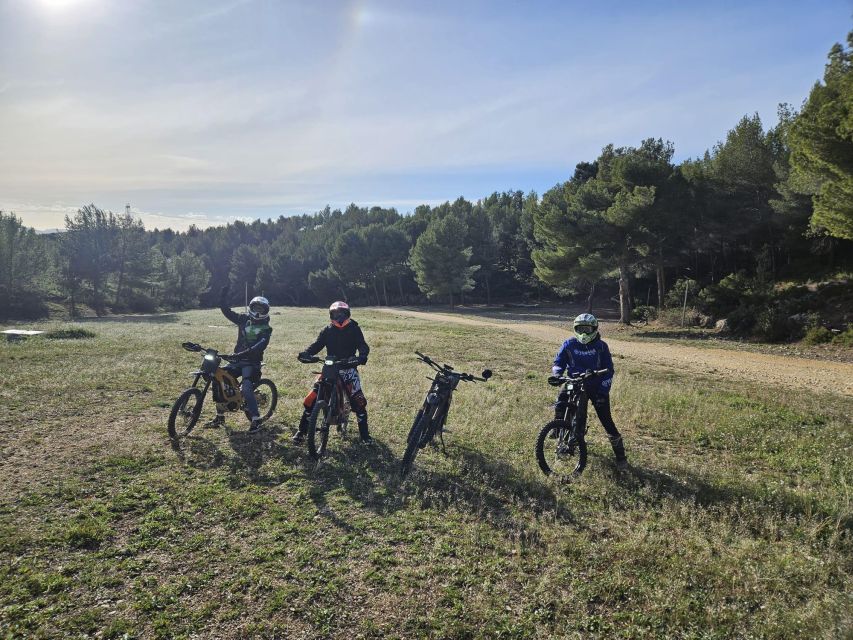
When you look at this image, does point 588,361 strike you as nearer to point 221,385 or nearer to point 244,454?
point 244,454

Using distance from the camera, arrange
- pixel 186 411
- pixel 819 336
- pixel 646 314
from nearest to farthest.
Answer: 1. pixel 186 411
2. pixel 819 336
3. pixel 646 314

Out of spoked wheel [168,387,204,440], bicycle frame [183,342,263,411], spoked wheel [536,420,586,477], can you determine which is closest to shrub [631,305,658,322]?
spoked wheel [536,420,586,477]

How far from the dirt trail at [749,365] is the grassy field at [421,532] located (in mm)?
4735

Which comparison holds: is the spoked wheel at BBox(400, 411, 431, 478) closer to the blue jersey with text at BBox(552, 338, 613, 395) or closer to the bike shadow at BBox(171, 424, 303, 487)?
the bike shadow at BBox(171, 424, 303, 487)

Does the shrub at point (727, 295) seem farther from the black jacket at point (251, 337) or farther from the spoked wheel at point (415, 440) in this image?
the black jacket at point (251, 337)

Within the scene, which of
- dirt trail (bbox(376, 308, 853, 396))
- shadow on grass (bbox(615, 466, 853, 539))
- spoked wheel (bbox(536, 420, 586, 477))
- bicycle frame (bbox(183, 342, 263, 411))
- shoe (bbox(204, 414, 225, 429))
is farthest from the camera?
dirt trail (bbox(376, 308, 853, 396))

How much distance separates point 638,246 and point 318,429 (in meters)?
29.0

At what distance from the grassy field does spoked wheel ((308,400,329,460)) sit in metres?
0.25

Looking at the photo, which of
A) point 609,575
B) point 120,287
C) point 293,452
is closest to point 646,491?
point 609,575

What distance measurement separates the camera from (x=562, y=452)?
7387 mm

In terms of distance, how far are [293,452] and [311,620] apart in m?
4.20

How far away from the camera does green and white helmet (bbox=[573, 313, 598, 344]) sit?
289 inches

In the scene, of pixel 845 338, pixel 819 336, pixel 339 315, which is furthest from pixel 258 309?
pixel 819 336

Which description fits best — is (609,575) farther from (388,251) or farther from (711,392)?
(388,251)
